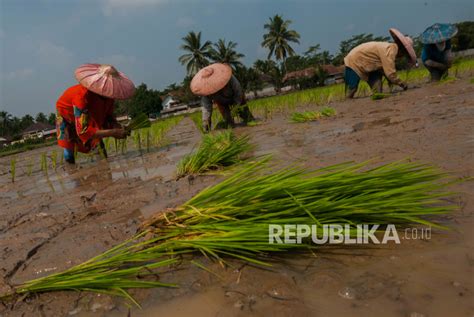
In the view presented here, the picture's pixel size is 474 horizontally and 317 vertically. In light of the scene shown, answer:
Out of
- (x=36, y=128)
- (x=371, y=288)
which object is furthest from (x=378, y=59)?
(x=36, y=128)

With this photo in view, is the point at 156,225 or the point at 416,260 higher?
the point at 156,225

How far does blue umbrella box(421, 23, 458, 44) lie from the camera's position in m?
5.81

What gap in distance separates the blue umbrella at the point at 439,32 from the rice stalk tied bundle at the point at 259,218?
5944 millimetres

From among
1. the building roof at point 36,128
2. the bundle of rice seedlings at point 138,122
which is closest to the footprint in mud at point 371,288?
the bundle of rice seedlings at point 138,122

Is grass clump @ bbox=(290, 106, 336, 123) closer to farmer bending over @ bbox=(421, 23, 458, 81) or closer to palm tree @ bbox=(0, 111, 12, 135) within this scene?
farmer bending over @ bbox=(421, 23, 458, 81)

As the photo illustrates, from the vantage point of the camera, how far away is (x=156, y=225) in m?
1.20

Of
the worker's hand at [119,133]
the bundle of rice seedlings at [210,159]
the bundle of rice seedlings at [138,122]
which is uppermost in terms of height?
the bundle of rice seedlings at [138,122]

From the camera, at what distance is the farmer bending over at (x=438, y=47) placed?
584cm

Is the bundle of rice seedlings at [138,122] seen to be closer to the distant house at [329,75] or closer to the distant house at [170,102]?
the distant house at [329,75]

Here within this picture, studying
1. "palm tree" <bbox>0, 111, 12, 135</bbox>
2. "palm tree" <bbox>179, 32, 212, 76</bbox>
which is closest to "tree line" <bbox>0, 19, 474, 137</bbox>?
"palm tree" <bbox>179, 32, 212, 76</bbox>

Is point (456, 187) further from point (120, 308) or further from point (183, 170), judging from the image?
point (183, 170)

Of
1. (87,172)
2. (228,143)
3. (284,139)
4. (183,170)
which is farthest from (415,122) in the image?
(87,172)

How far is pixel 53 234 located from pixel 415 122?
262 cm

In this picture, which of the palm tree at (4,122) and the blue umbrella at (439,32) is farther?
the palm tree at (4,122)
